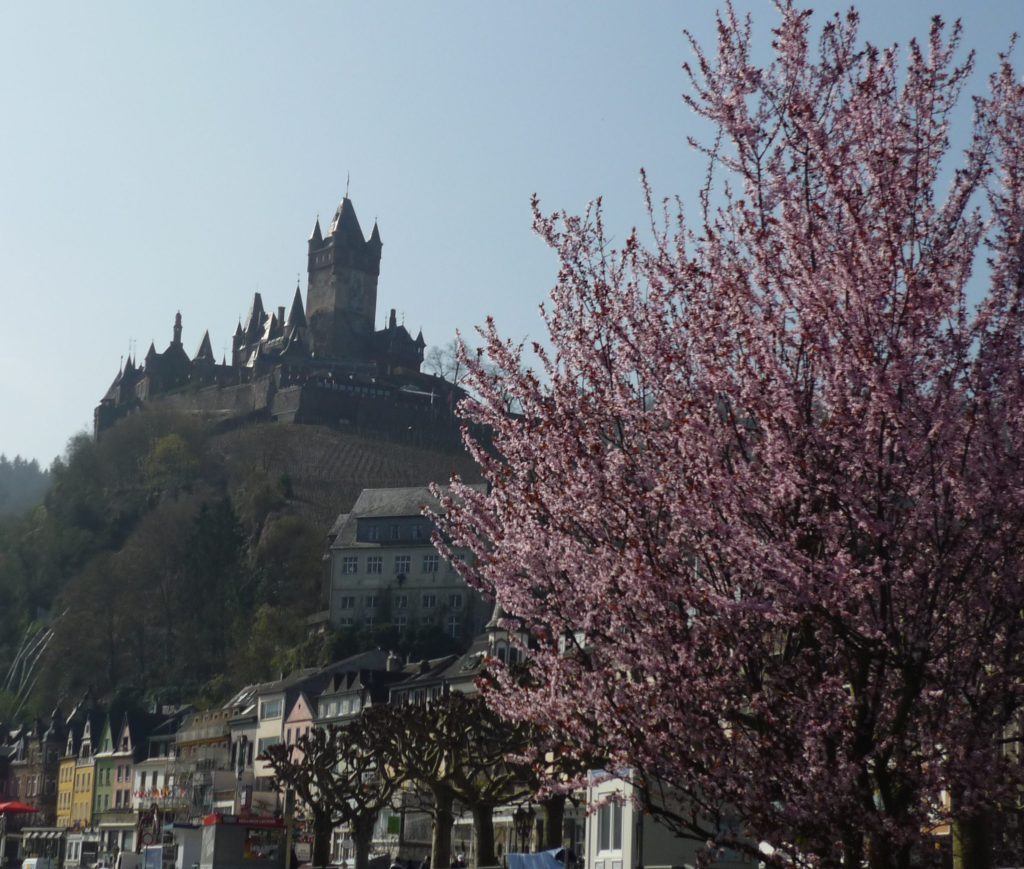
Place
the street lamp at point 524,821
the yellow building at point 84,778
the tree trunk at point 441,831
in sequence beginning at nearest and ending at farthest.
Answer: the tree trunk at point 441,831
the street lamp at point 524,821
the yellow building at point 84,778

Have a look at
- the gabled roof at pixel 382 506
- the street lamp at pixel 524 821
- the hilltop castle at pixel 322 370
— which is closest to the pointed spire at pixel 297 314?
the hilltop castle at pixel 322 370

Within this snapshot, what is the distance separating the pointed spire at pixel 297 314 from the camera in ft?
617

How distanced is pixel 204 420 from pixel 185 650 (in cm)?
4238

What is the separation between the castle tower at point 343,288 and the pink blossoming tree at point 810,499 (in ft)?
562

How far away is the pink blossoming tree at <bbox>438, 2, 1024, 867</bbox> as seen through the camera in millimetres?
11875

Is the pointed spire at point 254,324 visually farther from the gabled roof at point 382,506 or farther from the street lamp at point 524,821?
the street lamp at point 524,821

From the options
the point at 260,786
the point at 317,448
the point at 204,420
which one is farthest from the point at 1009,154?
the point at 204,420

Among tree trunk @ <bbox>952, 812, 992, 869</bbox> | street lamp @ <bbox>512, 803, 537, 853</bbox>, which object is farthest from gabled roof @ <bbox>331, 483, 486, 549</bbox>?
tree trunk @ <bbox>952, 812, 992, 869</bbox>

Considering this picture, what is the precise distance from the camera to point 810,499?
12164 mm

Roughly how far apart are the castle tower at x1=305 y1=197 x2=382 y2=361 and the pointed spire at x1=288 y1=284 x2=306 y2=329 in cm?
71

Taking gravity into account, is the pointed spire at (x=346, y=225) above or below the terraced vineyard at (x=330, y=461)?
above

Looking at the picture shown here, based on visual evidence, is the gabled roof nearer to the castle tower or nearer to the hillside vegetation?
the hillside vegetation

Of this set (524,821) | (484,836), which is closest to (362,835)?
(524,821)

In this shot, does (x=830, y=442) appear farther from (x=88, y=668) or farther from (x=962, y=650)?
(x=88, y=668)
